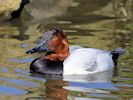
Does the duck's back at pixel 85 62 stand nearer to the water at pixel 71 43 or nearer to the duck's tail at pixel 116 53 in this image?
the water at pixel 71 43

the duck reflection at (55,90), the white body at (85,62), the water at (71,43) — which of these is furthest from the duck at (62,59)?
the duck reflection at (55,90)

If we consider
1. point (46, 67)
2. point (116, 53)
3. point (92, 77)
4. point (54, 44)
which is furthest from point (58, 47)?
point (116, 53)

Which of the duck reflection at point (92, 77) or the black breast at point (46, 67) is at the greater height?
the black breast at point (46, 67)

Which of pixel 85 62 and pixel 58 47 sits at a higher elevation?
pixel 58 47

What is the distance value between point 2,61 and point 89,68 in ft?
4.49

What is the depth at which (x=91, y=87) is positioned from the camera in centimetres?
694

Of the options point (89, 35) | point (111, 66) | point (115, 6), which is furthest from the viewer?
point (115, 6)

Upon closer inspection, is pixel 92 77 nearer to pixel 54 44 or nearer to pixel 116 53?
pixel 54 44

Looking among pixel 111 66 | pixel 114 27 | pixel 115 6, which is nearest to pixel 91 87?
pixel 111 66

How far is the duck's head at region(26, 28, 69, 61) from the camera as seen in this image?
25.1 feet

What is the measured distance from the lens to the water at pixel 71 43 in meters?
6.68

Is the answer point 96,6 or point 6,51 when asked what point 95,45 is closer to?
point 6,51

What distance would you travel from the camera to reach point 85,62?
7562mm

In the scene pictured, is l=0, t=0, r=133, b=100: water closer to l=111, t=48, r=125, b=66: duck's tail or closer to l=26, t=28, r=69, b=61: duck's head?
l=111, t=48, r=125, b=66: duck's tail
